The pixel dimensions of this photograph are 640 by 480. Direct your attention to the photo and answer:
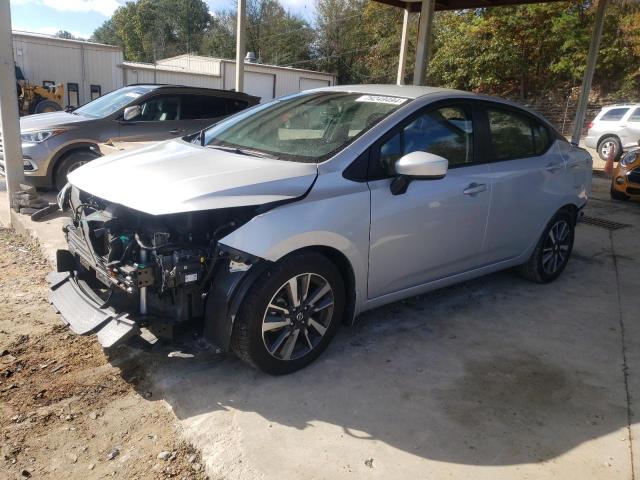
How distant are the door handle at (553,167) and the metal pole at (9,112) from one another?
5.65 meters

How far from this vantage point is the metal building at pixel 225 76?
81.7 ft

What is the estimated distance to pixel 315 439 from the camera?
2.67 m

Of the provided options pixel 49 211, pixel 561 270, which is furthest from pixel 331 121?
pixel 49 211

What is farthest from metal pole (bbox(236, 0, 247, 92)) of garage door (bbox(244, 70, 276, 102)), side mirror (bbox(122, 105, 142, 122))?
garage door (bbox(244, 70, 276, 102))

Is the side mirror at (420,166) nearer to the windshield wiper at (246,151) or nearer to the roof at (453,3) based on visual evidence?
the windshield wiper at (246,151)

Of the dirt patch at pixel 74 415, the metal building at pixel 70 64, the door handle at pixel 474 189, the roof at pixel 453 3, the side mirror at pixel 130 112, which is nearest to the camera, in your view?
the dirt patch at pixel 74 415

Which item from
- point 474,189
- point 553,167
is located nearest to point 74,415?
point 474,189

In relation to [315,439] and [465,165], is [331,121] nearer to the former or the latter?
[465,165]

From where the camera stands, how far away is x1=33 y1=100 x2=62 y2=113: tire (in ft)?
58.4

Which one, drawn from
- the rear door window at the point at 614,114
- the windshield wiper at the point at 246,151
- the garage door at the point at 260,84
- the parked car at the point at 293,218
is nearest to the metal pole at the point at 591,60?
the rear door window at the point at 614,114

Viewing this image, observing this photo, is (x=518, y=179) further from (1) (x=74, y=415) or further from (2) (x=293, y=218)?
(1) (x=74, y=415)

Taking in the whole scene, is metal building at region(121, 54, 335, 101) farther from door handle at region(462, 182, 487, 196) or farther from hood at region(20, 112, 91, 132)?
door handle at region(462, 182, 487, 196)

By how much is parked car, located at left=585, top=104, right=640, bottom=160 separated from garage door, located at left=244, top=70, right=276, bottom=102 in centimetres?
1677

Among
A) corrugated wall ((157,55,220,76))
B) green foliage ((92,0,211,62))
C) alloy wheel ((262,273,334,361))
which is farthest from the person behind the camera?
green foliage ((92,0,211,62))
